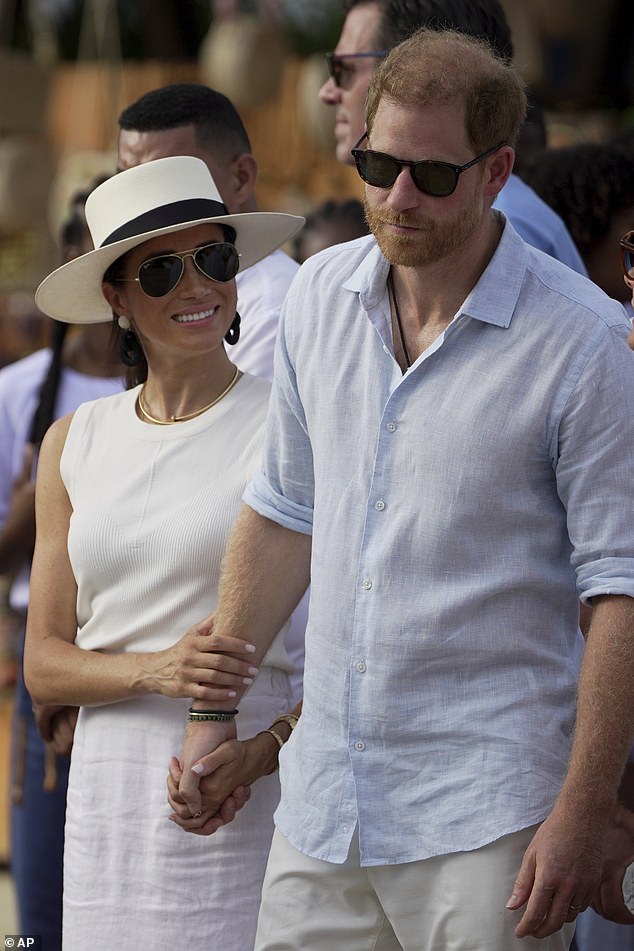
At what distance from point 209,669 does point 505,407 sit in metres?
0.68

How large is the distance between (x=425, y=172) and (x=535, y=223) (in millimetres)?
957

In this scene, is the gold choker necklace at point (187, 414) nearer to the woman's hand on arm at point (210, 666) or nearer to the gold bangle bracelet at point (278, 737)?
the woman's hand on arm at point (210, 666)

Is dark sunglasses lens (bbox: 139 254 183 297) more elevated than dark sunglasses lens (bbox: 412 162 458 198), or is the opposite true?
dark sunglasses lens (bbox: 412 162 458 198)

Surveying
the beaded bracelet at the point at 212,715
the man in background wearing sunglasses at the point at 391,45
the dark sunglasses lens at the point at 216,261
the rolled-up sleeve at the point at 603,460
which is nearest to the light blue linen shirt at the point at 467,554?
the rolled-up sleeve at the point at 603,460

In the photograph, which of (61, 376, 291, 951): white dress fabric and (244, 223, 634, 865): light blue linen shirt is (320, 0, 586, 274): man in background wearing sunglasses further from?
(244, 223, 634, 865): light blue linen shirt

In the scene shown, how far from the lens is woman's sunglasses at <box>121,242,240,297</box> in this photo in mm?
2502

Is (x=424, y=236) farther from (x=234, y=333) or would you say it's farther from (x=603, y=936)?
(x=603, y=936)

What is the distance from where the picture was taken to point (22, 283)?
8172 millimetres

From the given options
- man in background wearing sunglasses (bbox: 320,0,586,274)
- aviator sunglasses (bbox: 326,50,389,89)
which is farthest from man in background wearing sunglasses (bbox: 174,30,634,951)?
aviator sunglasses (bbox: 326,50,389,89)

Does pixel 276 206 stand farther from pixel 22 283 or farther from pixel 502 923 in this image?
pixel 502 923

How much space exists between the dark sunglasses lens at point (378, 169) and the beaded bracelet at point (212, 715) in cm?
86

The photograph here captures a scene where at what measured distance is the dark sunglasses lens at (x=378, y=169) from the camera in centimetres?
197

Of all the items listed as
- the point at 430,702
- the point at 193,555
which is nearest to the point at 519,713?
the point at 430,702

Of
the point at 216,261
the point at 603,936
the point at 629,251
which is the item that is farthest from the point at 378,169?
the point at 603,936
